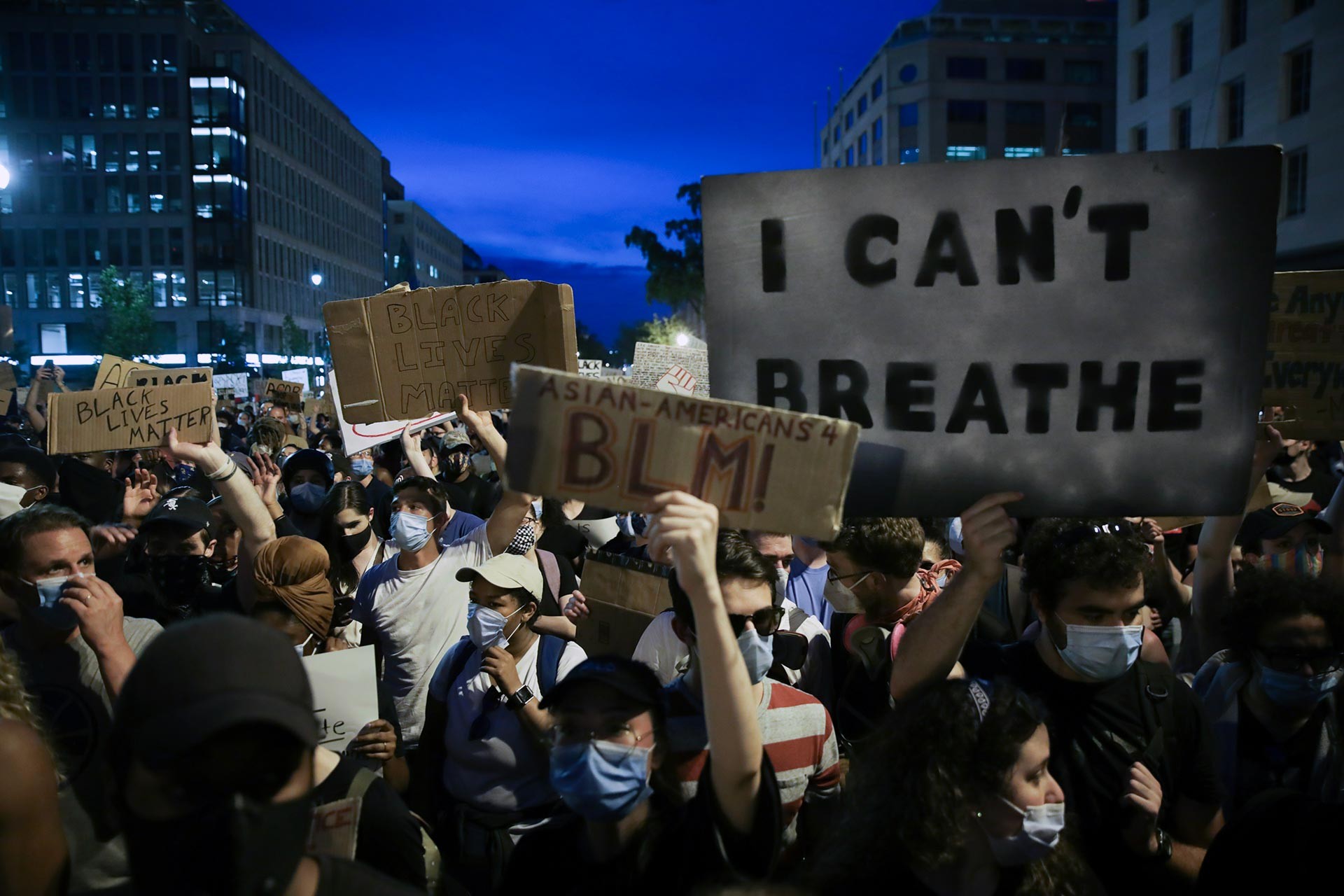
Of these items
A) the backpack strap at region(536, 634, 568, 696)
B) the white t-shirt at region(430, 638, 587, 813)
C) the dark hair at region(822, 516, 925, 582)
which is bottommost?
the white t-shirt at region(430, 638, 587, 813)

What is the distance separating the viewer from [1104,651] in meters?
2.87

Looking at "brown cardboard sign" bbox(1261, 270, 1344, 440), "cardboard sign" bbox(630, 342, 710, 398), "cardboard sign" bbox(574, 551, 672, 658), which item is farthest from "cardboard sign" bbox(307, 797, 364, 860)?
"cardboard sign" bbox(630, 342, 710, 398)

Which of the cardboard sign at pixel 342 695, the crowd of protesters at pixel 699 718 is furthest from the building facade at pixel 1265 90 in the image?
the cardboard sign at pixel 342 695

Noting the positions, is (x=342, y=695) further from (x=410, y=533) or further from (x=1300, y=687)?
(x=1300, y=687)

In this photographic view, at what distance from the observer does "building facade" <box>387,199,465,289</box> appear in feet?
441

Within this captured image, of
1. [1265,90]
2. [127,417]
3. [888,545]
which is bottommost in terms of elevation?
[888,545]

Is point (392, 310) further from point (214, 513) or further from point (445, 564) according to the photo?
point (214, 513)

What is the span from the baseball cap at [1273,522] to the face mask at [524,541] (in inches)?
164

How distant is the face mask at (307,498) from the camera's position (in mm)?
7445

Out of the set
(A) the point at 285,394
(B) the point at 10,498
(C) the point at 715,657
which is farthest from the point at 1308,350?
(A) the point at 285,394

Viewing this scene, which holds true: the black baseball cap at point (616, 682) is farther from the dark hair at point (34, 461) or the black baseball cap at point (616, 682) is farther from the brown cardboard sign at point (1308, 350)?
the dark hair at point (34, 461)

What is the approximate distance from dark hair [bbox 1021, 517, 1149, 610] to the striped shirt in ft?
2.75

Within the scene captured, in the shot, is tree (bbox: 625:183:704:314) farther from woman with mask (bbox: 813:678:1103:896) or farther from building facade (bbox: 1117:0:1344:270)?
woman with mask (bbox: 813:678:1103:896)

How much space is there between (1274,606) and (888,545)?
1299 millimetres
